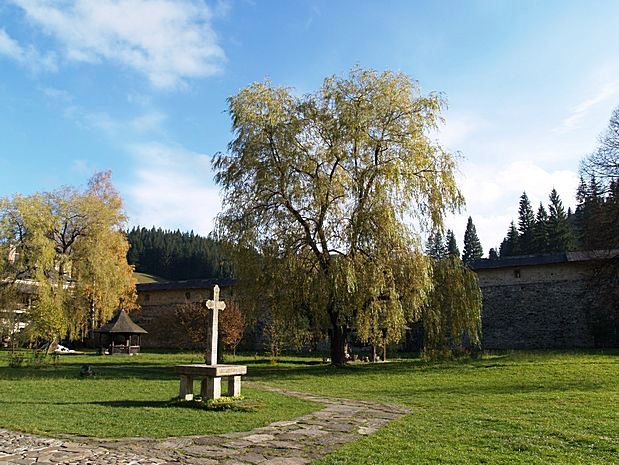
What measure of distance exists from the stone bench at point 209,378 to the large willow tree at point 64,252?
13.0 metres

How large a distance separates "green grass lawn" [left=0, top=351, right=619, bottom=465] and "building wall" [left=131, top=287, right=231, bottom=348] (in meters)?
15.3

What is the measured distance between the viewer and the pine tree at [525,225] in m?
43.9

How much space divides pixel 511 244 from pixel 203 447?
4757 centimetres

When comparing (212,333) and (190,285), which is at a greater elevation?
(190,285)

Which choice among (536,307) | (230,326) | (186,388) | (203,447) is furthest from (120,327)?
(203,447)

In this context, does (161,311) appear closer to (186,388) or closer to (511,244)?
(186,388)

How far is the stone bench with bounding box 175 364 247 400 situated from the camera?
7688 mm

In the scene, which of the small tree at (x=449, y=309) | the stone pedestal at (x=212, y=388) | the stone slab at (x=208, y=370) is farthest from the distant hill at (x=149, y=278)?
the stone pedestal at (x=212, y=388)

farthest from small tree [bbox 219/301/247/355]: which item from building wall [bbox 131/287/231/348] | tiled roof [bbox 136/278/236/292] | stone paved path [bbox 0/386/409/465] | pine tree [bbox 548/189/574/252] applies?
pine tree [bbox 548/189/574/252]

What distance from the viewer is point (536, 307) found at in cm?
2344

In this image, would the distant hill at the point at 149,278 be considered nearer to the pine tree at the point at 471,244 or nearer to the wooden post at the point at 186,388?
the pine tree at the point at 471,244

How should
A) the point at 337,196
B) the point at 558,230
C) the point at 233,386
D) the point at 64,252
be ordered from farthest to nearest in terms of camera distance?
the point at 558,230 < the point at 64,252 < the point at 337,196 < the point at 233,386

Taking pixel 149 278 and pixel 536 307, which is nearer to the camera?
pixel 536 307

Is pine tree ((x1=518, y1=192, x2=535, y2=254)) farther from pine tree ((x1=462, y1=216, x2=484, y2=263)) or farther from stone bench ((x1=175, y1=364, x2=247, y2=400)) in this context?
stone bench ((x1=175, y1=364, x2=247, y2=400))
